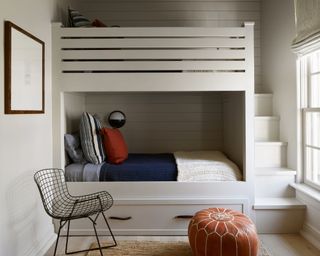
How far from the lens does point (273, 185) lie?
3.12 meters

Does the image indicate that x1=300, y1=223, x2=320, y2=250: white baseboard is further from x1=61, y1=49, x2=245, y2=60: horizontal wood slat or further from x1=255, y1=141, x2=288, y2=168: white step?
x1=61, y1=49, x2=245, y2=60: horizontal wood slat

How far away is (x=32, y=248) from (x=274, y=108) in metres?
2.88

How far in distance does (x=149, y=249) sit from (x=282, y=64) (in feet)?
7.79

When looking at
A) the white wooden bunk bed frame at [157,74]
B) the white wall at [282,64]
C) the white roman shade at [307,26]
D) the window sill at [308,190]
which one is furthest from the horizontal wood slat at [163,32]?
the window sill at [308,190]

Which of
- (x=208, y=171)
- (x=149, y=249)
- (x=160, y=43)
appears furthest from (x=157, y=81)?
(x=149, y=249)

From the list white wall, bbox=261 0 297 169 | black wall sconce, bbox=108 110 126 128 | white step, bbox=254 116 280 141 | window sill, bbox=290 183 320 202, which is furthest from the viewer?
black wall sconce, bbox=108 110 126 128

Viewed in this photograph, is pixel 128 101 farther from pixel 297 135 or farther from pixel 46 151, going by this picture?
pixel 297 135

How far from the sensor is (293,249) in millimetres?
2633

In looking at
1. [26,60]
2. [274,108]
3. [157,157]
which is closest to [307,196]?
[274,108]

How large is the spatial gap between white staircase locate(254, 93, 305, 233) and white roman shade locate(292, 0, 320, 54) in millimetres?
955

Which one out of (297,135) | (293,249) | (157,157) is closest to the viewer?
(293,249)

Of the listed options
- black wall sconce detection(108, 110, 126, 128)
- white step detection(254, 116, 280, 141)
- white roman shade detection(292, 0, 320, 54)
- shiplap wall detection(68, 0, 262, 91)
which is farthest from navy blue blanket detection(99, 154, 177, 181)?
shiplap wall detection(68, 0, 262, 91)

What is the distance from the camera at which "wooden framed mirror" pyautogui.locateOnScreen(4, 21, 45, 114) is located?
6.71 feet

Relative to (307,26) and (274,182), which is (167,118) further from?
(307,26)
